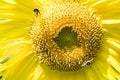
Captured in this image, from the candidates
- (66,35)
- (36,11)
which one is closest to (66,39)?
(66,35)

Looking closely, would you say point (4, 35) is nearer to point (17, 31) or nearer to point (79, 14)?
point (17, 31)

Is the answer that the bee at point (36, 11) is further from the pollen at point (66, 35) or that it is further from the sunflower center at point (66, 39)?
the sunflower center at point (66, 39)

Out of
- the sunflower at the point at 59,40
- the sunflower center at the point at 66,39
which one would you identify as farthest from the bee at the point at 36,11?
the sunflower center at the point at 66,39

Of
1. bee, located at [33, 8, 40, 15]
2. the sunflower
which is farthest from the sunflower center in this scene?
bee, located at [33, 8, 40, 15]

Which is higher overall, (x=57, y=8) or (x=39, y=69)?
(x=57, y=8)

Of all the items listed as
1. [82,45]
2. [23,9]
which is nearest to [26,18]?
[23,9]

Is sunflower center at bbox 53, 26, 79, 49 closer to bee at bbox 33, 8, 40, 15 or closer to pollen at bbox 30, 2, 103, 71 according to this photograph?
pollen at bbox 30, 2, 103, 71

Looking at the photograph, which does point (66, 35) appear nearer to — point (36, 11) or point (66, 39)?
point (66, 39)

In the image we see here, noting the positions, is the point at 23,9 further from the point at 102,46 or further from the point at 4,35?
the point at 102,46
